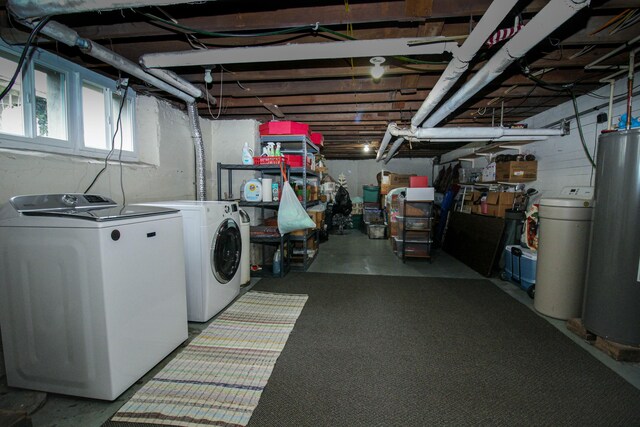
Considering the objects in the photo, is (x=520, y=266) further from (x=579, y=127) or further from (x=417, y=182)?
(x=417, y=182)

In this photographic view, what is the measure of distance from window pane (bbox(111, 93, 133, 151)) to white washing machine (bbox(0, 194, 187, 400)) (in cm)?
131

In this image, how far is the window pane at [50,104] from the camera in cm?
209

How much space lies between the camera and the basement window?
1909 millimetres

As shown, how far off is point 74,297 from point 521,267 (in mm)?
4044

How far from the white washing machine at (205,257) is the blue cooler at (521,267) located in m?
3.24

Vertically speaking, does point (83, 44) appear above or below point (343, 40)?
below

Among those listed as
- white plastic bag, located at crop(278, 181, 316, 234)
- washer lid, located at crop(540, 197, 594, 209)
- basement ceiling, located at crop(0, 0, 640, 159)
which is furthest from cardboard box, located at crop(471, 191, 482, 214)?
white plastic bag, located at crop(278, 181, 316, 234)

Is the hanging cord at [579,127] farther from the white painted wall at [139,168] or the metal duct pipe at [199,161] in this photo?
the white painted wall at [139,168]

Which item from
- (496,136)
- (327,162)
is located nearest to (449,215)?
(496,136)

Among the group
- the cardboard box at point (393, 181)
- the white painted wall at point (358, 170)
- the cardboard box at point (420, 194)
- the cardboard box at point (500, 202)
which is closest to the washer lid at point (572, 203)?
the cardboard box at point (500, 202)

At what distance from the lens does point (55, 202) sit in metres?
1.68

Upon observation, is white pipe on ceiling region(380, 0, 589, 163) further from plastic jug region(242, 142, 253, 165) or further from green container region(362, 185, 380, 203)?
green container region(362, 185, 380, 203)

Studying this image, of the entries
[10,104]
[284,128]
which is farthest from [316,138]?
[10,104]

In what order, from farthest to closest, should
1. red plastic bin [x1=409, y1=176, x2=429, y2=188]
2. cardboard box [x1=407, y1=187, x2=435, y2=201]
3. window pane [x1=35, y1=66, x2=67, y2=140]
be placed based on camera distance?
red plastic bin [x1=409, y1=176, x2=429, y2=188], cardboard box [x1=407, y1=187, x2=435, y2=201], window pane [x1=35, y1=66, x2=67, y2=140]
